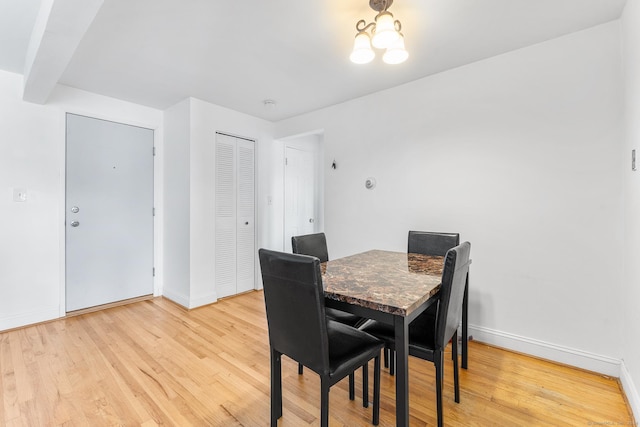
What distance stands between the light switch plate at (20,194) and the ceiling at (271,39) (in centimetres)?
108

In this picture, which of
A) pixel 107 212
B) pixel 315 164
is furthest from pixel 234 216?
pixel 315 164

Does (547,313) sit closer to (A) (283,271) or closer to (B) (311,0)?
(A) (283,271)

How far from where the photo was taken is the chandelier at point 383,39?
4.98 ft

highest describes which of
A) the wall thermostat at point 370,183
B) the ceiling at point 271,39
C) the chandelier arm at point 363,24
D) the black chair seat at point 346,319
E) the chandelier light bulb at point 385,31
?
the ceiling at point 271,39

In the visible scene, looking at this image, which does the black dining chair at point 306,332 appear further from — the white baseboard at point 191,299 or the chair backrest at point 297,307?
the white baseboard at point 191,299

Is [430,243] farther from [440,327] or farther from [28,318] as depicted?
[28,318]

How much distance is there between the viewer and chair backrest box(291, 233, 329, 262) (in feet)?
7.10

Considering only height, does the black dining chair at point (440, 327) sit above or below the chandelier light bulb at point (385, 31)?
below

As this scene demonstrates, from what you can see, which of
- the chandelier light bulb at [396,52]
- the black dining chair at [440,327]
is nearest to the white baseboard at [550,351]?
→ the black dining chair at [440,327]

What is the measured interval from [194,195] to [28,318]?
188cm

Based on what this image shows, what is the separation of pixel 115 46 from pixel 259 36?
1110 mm

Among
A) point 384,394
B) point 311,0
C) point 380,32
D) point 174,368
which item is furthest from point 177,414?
point 311,0

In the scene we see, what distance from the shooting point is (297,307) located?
1.24m

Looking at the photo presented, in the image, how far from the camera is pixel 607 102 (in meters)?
1.95
